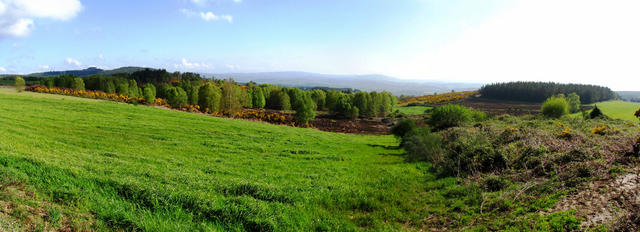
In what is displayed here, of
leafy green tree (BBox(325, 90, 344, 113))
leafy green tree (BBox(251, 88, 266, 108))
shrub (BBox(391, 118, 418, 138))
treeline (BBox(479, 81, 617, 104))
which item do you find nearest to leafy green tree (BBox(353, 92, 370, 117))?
leafy green tree (BBox(325, 90, 344, 113))

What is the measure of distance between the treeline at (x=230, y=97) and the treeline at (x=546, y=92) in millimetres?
84395

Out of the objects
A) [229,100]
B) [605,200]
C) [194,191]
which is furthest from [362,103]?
[194,191]

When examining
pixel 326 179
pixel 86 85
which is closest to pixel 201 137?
pixel 326 179

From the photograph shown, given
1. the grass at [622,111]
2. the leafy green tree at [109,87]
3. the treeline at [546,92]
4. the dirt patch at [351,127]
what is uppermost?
the treeline at [546,92]

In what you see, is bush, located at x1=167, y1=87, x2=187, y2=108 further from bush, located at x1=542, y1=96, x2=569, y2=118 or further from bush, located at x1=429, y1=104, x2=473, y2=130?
bush, located at x1=542, y1=96, x2=569, y2=118

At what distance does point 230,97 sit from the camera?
54.7 m

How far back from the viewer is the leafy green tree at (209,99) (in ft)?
175

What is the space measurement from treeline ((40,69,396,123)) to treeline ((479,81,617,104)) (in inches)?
3323

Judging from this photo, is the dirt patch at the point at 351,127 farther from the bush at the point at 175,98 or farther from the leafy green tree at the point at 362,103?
the bush at the point at 175,98

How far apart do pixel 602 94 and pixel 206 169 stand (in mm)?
181479

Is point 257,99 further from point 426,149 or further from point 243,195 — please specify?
point 243,195

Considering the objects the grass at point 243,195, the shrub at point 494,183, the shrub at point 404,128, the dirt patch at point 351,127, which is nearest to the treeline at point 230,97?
the dirt patch at point 351,127

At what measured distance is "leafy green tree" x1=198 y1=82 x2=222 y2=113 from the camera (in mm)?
53344

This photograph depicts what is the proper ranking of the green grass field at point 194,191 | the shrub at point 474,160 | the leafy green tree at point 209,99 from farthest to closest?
the leafy green tree at point 209,99
the shrub at point 474,160
the green grass field at point 194,191
